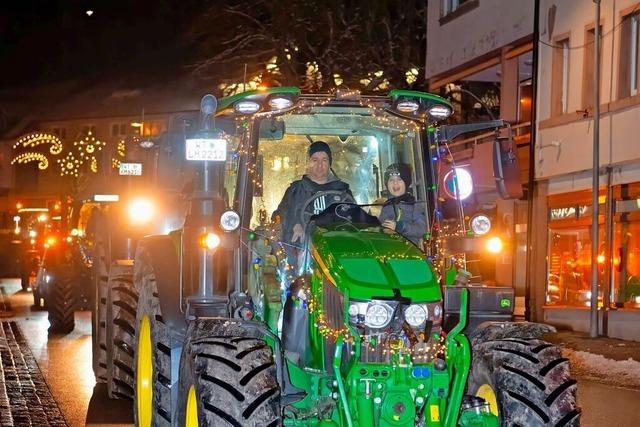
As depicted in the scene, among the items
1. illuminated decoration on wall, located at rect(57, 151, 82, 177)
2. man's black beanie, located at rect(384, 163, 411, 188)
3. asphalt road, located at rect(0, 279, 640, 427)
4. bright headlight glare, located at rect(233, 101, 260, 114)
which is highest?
illuminated decoration on wall, located at rect(57, 151, 82, 177)

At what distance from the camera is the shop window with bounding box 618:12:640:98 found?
2127 centimetres

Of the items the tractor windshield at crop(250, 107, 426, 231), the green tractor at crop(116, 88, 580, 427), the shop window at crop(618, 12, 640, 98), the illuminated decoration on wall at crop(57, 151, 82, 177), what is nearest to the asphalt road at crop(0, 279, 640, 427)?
the green tractor at crop(116, 88, 580, 427)

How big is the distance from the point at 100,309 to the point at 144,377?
12.7 feet

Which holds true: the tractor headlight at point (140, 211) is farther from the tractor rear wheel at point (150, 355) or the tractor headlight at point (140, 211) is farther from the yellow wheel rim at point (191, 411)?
the yellow wheel rim at point (191, 411)

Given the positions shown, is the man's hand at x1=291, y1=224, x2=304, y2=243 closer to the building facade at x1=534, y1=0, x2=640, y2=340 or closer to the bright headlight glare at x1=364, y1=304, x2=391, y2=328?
the bright headlight glare at x1=364, y1=304, x2=391, y2=328

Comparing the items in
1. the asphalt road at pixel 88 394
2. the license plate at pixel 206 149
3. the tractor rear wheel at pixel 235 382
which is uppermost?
the license plate at pixel 206 149

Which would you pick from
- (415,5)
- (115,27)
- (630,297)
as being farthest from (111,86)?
(630,297)

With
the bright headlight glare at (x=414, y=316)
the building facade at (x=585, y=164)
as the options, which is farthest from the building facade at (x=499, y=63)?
the bright headlight glare at (x=414, y=316)

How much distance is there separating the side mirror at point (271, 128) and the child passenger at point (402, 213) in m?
0.88

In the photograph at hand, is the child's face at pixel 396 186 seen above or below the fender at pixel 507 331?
above

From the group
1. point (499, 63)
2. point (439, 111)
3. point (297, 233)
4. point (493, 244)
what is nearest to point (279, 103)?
point (297, 233)

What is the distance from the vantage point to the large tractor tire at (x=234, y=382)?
20.9ft

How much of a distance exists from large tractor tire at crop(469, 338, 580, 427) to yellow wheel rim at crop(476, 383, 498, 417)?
0.12m

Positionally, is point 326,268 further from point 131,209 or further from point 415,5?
point 415,5
